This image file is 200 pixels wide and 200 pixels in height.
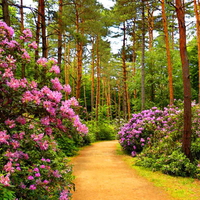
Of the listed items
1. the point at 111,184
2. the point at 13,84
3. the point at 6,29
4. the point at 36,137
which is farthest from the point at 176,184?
the point at 6,29

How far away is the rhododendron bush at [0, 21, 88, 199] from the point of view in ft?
8.28

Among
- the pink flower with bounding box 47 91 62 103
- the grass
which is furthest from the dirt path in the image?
the pink flower with bounding box 47 91 62 103

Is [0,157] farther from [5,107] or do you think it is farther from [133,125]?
[133,125]

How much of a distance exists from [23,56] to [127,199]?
3.45 meters

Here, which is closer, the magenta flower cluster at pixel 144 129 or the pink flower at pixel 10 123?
the pink flower at pixel 10 123

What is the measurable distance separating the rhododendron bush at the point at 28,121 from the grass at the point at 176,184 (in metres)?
2.82

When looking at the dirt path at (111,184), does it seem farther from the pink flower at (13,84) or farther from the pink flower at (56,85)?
the pink flower at (13,84)

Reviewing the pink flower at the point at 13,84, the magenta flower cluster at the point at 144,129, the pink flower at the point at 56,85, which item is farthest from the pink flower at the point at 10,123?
the magenta flower cluster at the point at 144,129

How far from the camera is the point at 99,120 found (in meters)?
19.7

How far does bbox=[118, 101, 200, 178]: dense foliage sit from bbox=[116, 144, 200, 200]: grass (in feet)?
0.84

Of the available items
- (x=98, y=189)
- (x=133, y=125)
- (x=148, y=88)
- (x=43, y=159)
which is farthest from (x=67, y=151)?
(x=148, y=88)

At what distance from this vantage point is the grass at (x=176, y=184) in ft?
16.0

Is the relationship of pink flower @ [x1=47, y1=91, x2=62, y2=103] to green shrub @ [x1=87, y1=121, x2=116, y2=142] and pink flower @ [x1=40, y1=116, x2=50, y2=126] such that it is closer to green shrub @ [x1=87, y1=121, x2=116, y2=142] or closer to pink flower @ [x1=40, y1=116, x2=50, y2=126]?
pink flower @ [x1=40, y1=116, x2=50, y2=126]

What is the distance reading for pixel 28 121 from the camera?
3.11 meters
